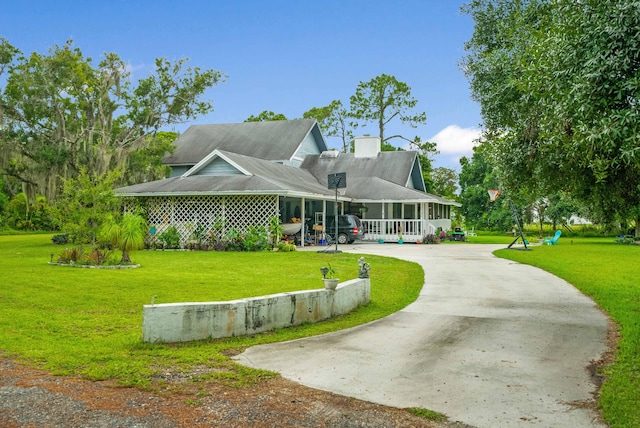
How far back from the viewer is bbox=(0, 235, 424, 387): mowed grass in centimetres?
584

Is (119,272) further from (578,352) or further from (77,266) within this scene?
(578,352)

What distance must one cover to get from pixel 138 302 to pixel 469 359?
5.99 m

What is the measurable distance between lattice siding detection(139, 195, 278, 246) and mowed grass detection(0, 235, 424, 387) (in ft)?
15.4

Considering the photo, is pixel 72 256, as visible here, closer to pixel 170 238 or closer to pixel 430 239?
pixel 170 238

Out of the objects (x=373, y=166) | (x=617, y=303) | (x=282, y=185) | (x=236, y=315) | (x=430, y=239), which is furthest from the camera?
(x=373, y=166)

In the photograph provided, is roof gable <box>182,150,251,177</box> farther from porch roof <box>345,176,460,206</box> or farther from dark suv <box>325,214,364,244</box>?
porch roof <box>345,176,460,206</box>

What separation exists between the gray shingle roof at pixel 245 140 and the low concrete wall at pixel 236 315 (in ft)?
87.0

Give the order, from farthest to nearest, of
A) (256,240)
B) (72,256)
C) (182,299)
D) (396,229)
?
1. (396,229)
2. (256,240)
3. (72,256)
4. (182,299)

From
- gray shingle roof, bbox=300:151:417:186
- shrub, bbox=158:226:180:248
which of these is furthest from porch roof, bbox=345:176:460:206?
shrub, bbox=158:226:180:248

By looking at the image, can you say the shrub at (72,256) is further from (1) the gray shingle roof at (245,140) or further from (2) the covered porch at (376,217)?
(1) the gray shingle roof at (245,140)

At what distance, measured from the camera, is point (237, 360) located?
6.08 meters

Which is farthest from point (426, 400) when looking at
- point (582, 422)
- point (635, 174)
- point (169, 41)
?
point (169, 41)

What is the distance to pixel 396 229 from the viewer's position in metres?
31.4

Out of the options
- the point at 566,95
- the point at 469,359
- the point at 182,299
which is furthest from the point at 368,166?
the point at 469,359
